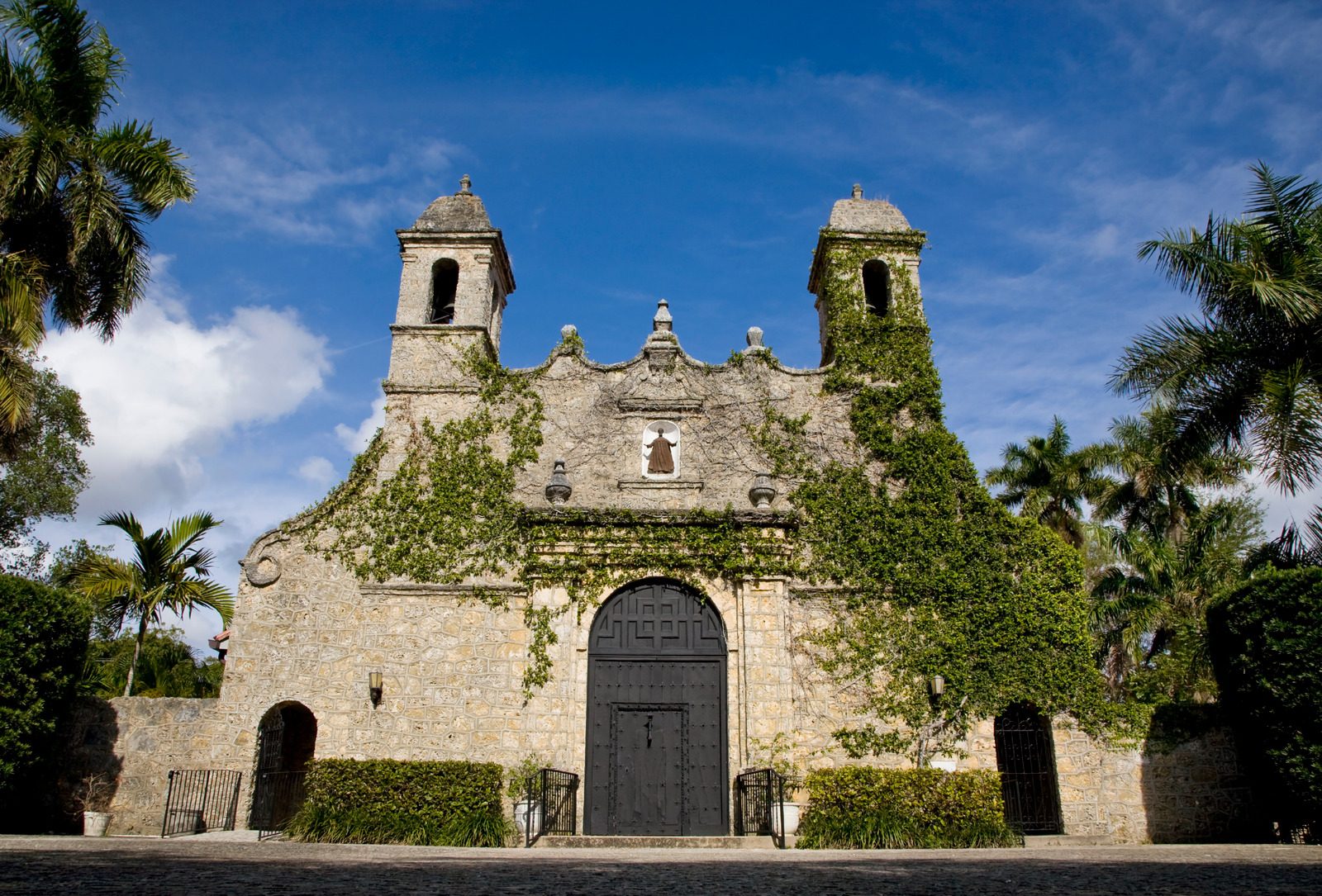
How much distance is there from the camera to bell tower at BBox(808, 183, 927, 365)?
709 inches

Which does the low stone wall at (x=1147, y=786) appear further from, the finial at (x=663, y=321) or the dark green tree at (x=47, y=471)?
the dark green tree at (x=47, y=471)

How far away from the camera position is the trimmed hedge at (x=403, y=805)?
1292cm

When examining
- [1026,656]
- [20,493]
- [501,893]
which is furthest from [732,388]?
[20,493]

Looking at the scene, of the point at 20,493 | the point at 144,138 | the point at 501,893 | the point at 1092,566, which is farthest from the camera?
the point at 1092,566

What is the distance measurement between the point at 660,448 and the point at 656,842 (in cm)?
719

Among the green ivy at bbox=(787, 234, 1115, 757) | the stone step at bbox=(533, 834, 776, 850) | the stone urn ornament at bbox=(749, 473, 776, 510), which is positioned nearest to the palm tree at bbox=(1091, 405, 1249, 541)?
the green ivy at bbox=(787, 234, 1115, 757)

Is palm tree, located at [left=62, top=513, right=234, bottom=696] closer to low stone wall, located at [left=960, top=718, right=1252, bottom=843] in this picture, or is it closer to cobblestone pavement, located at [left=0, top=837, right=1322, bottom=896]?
cobblestone pavement, located at [left=0, top=837, right=1322, bottom=896]

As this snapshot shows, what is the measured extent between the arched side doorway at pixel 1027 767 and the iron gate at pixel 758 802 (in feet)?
13.9

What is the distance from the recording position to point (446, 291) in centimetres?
1961

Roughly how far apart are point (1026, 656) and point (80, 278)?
16689 mm

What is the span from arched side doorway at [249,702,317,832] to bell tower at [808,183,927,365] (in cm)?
1265

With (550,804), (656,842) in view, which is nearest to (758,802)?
(656,842)

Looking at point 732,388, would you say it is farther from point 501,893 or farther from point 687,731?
point 501,893

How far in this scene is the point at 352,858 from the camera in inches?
325
